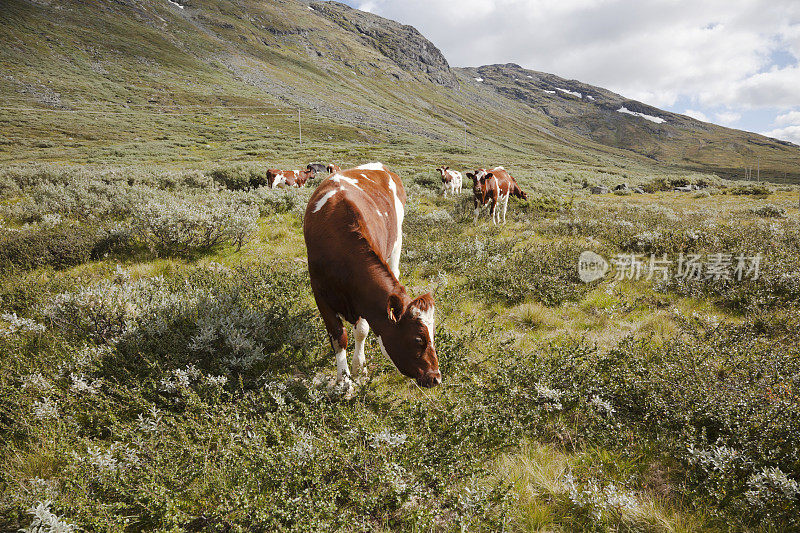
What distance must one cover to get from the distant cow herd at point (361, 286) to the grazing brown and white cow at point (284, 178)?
16.4 meters

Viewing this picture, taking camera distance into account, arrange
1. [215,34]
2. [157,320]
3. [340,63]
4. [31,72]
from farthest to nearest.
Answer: [340,63]
[215,34]
[31,72]
[157,320]

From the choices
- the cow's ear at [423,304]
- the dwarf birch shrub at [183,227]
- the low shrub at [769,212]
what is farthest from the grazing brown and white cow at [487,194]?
the low shrub at [769,212]

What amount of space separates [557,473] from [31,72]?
11125 cm

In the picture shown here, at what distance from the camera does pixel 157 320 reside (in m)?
4.32

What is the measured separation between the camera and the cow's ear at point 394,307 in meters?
3.15

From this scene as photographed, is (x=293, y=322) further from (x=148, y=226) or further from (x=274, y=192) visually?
(x=274, y=192)

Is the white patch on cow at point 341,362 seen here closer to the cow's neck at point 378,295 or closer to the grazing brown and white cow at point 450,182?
the cow's neck at point 378,295

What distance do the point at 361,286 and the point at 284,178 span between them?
1988cm

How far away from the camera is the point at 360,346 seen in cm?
427

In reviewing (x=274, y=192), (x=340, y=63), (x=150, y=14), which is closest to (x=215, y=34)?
(x=150, y=14)

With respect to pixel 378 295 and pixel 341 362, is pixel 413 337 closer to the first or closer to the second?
pixel 378 295

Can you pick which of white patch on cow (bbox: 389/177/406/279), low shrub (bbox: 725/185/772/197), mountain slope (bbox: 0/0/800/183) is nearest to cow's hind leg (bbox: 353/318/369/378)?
white patch on cow (bbox: 389/177/406/279)

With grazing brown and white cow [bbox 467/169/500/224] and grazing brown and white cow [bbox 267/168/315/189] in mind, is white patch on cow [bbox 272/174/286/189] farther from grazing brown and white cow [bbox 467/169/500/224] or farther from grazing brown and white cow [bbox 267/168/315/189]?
grazing brown and white cow [bbox 467/169/500/224]

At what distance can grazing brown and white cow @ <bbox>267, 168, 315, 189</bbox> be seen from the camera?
2044 cm
